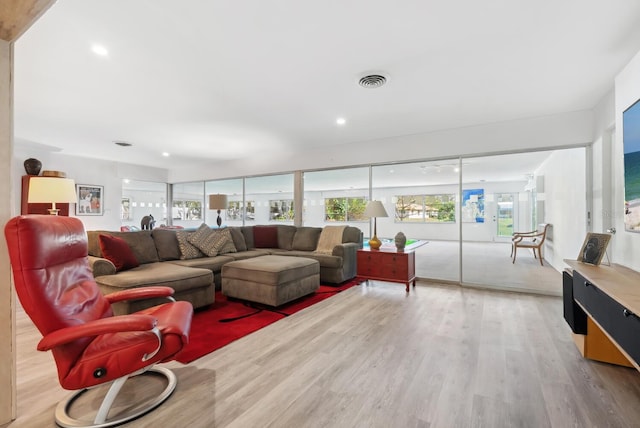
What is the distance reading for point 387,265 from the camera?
13.9 ft

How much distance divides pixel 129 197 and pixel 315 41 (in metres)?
7.35

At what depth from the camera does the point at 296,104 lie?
3.67 m

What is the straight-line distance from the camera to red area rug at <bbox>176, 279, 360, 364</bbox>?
2.44m

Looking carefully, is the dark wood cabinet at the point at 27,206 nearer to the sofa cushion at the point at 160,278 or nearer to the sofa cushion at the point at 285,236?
the sofa cushion at the point at 160,278

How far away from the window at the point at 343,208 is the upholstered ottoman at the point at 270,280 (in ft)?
8.22

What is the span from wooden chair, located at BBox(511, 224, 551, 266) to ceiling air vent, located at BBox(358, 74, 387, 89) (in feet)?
12.1

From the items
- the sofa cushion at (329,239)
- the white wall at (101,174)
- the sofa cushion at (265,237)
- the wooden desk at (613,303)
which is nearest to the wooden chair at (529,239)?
the wooden desk at (613,303)

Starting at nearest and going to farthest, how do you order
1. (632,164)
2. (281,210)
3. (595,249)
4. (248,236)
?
(632,164) < (595,249) < (248,236) < (281,210)

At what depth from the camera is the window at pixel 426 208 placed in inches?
219

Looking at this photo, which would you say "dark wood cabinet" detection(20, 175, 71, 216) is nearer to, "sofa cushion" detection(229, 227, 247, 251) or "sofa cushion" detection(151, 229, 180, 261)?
"sofa cushion" detection(151, 229, 180, 261)

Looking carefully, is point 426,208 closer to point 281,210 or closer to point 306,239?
point 306,239

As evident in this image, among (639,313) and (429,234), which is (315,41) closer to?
(639,313)

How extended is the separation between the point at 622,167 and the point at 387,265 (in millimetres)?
2653

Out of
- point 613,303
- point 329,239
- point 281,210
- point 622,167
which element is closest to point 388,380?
point 613,303
